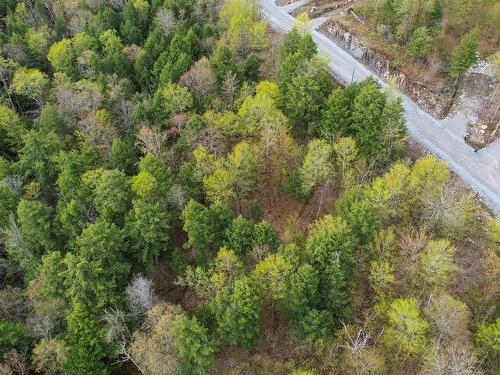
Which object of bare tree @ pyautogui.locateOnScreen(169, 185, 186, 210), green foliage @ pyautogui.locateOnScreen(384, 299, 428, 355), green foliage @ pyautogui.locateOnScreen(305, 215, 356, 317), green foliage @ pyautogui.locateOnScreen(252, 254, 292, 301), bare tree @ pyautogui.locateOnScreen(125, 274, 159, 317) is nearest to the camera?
green foliage @ pyautogui.locateOnScreen(384, 299, 428, 355)

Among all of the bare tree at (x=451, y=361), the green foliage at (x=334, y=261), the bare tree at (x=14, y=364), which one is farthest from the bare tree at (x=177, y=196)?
the bare tree at (x=451, y=361)

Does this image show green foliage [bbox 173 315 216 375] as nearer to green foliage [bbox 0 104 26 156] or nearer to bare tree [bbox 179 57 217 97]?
bare tree [bbox 179 57 217 97]

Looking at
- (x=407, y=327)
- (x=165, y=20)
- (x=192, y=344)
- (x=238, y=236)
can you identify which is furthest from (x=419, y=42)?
(x=192, y=344)

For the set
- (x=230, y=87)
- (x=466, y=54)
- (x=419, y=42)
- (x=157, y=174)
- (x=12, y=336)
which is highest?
(x=466, y=54)

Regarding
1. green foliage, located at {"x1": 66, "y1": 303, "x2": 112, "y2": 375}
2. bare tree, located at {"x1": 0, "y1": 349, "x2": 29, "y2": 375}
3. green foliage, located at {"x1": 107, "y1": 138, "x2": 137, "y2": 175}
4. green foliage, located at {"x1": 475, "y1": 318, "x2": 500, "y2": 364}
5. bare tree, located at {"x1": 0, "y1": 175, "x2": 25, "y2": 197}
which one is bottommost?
bare tree, located at {"x1": 0, "y1": 349, "x2": 29, "y2": 375}

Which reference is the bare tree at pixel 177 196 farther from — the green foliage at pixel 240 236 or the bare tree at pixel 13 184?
the bare tree at pixel 13 184

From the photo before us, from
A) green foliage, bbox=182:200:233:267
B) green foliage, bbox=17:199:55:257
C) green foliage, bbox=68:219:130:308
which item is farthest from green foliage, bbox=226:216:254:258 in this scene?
green foliage, bbox=17:199:55:257

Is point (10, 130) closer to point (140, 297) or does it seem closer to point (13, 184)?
point (13, 184)
